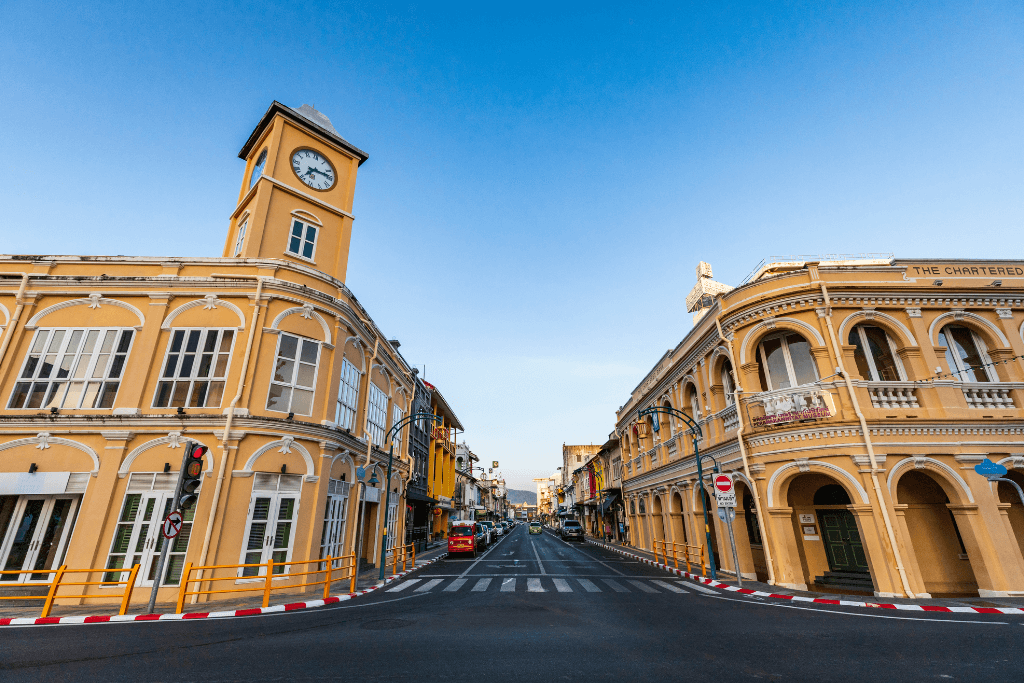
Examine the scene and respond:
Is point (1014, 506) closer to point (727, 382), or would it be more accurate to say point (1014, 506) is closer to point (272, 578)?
point (727, 382)

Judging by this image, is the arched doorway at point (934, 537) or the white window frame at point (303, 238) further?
the white window frame at point (303, 238)

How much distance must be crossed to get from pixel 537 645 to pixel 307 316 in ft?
42.8

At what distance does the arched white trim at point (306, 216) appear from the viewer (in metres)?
18.3

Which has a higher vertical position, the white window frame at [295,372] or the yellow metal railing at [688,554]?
the white window frame at [295,372]

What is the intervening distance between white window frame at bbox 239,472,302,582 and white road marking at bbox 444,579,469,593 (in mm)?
5203

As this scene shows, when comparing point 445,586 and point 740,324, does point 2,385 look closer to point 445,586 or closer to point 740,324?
point 445,586

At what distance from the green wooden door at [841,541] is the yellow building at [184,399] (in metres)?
17.9

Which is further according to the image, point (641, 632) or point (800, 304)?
point (800, 304)

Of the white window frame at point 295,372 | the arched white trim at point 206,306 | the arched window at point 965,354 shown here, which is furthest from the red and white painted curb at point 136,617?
the arched window at point 965,354

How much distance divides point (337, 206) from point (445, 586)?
1624 centimetres

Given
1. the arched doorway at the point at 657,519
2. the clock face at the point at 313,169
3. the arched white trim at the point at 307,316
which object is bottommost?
the arched doorway at the point at 657,519

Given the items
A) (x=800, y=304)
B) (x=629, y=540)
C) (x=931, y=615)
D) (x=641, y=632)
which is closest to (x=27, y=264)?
(x=641, y=632)

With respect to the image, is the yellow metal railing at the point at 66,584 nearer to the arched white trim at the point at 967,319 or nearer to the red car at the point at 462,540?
the red car at the point at 462,540

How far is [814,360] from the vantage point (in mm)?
15805
